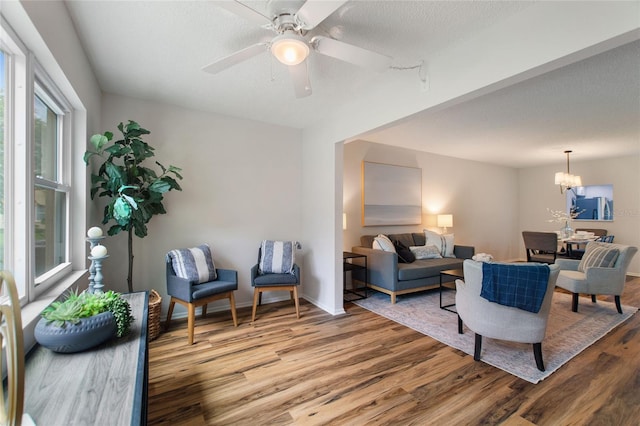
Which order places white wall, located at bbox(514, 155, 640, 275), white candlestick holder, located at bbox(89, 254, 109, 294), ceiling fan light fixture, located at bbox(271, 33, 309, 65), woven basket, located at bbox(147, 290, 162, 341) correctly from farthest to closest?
1. white wall, located at bbox(514, 155, 640, 275)
2. woven basket, located at bbox(147, 290, 162, 341)
3. white candlestick holder, located at bbox(89, 254, 109, 294)
4. ceiling fan light fixture, located at bbox(271, 33, 309, 65)

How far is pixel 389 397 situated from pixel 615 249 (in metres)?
3.54

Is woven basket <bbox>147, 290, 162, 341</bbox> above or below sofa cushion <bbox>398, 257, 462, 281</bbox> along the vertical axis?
below

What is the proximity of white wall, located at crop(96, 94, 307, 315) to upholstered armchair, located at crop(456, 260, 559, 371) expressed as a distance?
7.51ft

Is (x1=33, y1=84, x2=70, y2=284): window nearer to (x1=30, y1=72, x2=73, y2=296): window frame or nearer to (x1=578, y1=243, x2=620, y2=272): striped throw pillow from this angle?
(x1=30, y1=72, x2=73, y2=296): window frame

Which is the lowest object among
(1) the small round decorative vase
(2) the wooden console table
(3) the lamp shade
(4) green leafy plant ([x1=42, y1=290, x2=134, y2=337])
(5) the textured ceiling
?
(2) the wooden console table

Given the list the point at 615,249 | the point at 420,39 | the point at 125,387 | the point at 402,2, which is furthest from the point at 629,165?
the point at 125,387

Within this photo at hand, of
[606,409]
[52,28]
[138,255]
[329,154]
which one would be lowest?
[606,409]

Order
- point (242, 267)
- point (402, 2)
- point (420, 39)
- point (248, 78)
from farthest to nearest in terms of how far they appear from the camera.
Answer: point (242, 267) < point (248, 78) < point (420, 39) < point (402, 2)

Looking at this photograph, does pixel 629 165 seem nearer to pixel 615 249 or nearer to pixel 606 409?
pixel 615 249

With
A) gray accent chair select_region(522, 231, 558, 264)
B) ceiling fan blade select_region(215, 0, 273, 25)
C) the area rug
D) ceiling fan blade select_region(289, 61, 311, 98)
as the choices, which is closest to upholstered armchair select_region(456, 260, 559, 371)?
the area rug

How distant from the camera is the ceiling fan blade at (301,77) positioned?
6.33 ft

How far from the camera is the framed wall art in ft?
16.0

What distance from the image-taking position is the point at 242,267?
3.78 meters

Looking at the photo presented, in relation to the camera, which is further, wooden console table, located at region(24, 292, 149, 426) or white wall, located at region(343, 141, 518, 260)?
white wall, located at region(343, 141, 518, 260)
